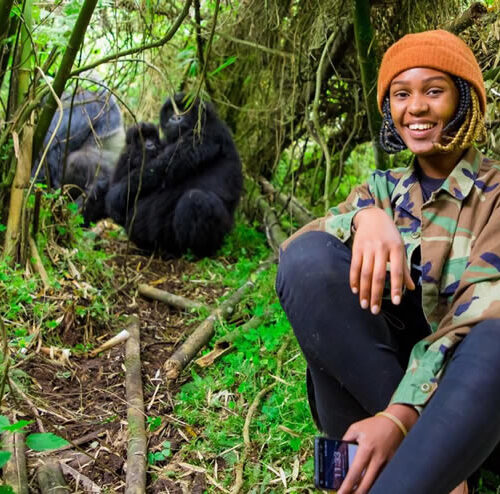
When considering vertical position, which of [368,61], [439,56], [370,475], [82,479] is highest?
[368,61]

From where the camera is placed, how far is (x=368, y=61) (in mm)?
2629

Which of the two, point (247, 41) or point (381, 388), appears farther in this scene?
point (247, 41)

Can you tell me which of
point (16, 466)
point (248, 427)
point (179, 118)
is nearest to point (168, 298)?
point (248, 427)

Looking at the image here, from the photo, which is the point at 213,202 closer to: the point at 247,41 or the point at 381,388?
the point at 247,41

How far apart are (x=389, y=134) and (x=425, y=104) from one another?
0.56ft

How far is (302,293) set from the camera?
1383 millimetres

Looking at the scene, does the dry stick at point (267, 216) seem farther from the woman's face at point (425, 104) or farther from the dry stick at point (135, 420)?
the woman's face at point (425, 104)

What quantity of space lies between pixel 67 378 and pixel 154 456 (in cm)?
56

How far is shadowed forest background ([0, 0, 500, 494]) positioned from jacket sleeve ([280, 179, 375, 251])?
604mm

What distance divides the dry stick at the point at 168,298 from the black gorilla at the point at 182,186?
0.79 meters

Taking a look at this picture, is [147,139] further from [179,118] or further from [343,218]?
[343,218]

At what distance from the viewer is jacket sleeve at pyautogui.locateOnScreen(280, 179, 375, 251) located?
4.91 feet

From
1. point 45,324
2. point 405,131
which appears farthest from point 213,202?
point 405,131

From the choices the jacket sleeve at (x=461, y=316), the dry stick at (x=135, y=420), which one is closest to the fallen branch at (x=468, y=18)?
the jacket sleeve at (x=461, y=316)
